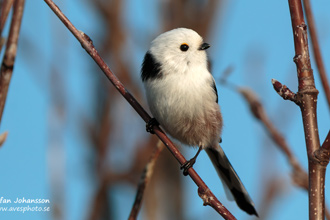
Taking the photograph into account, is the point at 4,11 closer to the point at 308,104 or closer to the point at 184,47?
the point at 308,104

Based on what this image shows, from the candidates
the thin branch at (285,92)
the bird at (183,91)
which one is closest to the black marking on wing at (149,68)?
the bird at (183,91)

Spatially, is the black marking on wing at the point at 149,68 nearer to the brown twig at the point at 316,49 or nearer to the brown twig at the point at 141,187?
the brown twig at the point at 141,187

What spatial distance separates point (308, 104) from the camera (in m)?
1.39

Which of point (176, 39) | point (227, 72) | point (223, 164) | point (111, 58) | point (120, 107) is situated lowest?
point (223, 164)

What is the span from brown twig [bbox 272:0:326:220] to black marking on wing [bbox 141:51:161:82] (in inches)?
47.4

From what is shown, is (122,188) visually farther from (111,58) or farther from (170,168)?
(111,58)

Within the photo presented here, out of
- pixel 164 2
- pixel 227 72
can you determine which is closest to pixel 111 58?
pixel 164 2

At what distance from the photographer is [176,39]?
267 cm

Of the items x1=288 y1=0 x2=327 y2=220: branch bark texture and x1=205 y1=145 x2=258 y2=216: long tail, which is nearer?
x1=288 y1=0 x2=327 y2=220: branch bark texture

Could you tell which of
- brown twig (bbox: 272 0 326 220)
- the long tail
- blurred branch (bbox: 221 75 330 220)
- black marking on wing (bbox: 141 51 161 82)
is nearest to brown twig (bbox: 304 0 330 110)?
brown twig (bbox: 272 0 326 220)

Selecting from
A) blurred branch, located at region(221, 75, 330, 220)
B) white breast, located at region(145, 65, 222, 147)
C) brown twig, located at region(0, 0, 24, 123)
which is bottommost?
blurred branch, located at region(221, 75, 330, 220)

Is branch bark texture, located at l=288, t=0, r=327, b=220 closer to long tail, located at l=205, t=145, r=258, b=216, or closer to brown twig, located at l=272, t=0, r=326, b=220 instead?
brown twig, located at l=272, t=0, r=326, b=220

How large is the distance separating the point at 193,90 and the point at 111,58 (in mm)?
1916

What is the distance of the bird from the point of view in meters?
2.49
